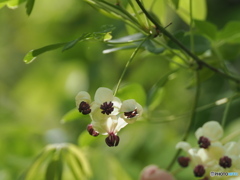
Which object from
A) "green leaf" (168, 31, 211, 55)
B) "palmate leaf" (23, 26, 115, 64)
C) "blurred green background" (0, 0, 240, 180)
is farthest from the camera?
"blurred green background" (0, 0, 240, 180)

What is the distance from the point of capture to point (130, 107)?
1.11 meters

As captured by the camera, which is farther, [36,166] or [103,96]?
[36,166]

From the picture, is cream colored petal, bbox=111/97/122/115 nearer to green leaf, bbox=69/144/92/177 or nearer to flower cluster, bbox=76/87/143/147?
flower cluster, bbox=76/87/143/147

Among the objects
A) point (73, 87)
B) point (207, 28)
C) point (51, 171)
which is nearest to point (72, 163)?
point (51, 171)

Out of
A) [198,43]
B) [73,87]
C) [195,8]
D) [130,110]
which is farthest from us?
[73,87]

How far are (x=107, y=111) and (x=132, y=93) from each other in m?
0.44

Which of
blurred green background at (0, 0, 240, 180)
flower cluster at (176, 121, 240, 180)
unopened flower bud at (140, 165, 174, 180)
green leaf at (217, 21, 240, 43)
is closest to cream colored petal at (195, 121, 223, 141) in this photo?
flower cluster at (176, 121, 240, 180)

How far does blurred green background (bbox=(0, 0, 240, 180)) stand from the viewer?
220 centimetres

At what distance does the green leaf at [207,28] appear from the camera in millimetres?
1503

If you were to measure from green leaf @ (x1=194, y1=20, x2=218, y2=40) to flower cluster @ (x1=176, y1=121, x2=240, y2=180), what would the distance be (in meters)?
0.32

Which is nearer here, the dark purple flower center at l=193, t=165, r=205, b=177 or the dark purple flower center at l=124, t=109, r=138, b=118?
the dark purple flower center at l=124, t=109, r=138, b=118

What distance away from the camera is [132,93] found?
5.05 feet

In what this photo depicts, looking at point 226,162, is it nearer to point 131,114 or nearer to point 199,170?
point 199,170

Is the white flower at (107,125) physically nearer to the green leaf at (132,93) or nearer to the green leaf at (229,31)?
the green leaf at (132,93)
